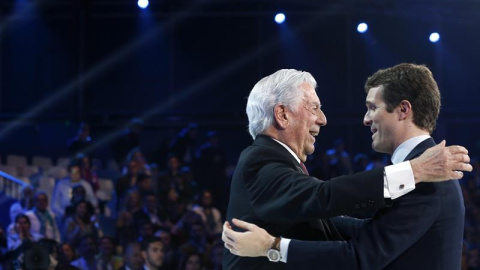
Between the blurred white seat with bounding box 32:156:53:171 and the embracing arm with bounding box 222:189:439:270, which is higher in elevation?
the blurred white seat with bounding box 32:156:53:171

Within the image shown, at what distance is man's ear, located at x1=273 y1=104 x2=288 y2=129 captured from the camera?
9.00 ft

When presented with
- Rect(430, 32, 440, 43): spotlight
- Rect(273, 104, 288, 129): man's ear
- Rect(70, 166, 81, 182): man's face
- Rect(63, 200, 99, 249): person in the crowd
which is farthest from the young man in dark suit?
Rect(430, 32, 440, 43): spotlight

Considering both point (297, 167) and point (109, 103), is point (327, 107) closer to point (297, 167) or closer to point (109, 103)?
point (109, 103)

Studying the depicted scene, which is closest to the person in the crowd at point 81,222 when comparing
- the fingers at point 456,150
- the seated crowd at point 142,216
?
the seated crowd at point 142,216

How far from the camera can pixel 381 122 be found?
281cm

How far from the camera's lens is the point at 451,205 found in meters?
2.66

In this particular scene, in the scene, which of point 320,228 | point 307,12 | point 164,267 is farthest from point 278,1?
point 320,228

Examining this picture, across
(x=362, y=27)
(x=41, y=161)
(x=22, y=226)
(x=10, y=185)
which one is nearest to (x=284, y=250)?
(x=22, y=226)

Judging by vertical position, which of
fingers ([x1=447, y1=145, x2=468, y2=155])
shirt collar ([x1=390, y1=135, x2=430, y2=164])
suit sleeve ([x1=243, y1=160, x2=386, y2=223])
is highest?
shirt collar ([x1=390, y1=135, x2=430, y2=164])

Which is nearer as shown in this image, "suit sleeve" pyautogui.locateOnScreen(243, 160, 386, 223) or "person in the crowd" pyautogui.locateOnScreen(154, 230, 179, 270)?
"suit sleeve" pyautogui.locateOnScreen(243, 160, 386, 223)

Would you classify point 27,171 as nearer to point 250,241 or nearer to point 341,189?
point 250,241

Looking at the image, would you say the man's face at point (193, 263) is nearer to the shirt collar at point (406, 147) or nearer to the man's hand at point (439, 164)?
the shirt collar at point (406, 147)

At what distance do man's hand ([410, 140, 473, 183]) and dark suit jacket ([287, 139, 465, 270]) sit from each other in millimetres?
121

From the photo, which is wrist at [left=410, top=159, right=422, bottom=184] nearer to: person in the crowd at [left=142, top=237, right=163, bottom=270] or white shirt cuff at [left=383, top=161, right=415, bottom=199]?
white shirt cuff at [left=383, top=161, right=415, bottom=199]
